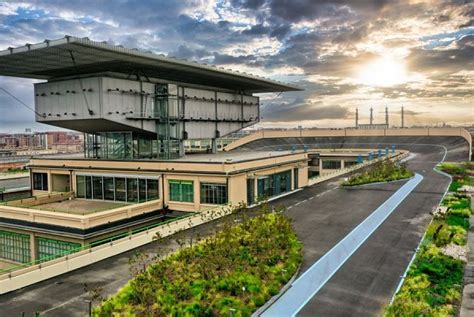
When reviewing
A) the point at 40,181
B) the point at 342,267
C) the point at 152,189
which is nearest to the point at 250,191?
the point at 152,189

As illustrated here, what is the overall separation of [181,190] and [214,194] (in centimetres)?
329

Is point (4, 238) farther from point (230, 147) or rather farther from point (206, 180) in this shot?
point (230, 147)

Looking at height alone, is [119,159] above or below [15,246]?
above

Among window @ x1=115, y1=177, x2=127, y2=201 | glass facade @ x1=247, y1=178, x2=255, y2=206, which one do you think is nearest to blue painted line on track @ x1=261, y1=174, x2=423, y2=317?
glass facade @ x1=247, y1=178, x2=255, y2=206

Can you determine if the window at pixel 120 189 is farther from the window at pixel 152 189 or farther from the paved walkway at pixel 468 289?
the paved walkway at pixel 468 289

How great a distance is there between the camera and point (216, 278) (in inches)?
698

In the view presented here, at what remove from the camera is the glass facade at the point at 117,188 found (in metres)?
38.8

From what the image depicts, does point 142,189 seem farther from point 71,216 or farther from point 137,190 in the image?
point 71,216

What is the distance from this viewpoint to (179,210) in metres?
37.4

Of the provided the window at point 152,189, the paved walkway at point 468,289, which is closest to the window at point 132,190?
the window at point 152,189

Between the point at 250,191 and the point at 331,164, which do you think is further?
the point at 331,164

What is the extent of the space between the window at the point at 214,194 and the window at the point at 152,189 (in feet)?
15.9

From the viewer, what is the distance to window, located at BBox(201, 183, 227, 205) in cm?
3562

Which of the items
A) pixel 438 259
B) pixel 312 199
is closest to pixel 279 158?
pixel 312 199
